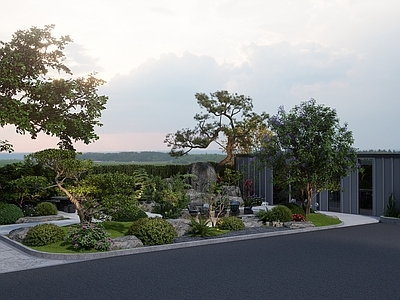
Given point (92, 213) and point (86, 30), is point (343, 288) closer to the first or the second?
point (92, 213)

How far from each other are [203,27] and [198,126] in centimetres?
1037

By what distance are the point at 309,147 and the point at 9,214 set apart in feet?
38.1

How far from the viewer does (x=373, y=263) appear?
390 inches

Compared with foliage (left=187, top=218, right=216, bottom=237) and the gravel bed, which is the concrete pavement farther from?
foliage (left=187, top=218, right=216, bottom=237)

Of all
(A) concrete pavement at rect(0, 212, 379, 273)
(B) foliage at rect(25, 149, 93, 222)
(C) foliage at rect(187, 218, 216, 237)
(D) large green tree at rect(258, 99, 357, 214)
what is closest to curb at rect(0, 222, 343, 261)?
(A) concrete pavement at rect(0, 212, 379, 273)

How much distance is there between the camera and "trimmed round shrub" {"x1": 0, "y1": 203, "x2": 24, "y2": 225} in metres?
16.5

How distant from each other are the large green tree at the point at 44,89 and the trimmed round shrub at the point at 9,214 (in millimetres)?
3284

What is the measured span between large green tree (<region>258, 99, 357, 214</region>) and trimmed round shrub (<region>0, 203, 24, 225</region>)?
9.97 meters

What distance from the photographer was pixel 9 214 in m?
16.7

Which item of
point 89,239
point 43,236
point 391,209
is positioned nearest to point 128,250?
point 89,239

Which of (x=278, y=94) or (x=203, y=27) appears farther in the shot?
(x=278, y=94)

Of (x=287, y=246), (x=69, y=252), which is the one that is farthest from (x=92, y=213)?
(x=287, y=246)

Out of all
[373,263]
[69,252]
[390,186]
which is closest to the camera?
[373,263]

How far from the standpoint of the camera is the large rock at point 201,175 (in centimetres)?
2553
